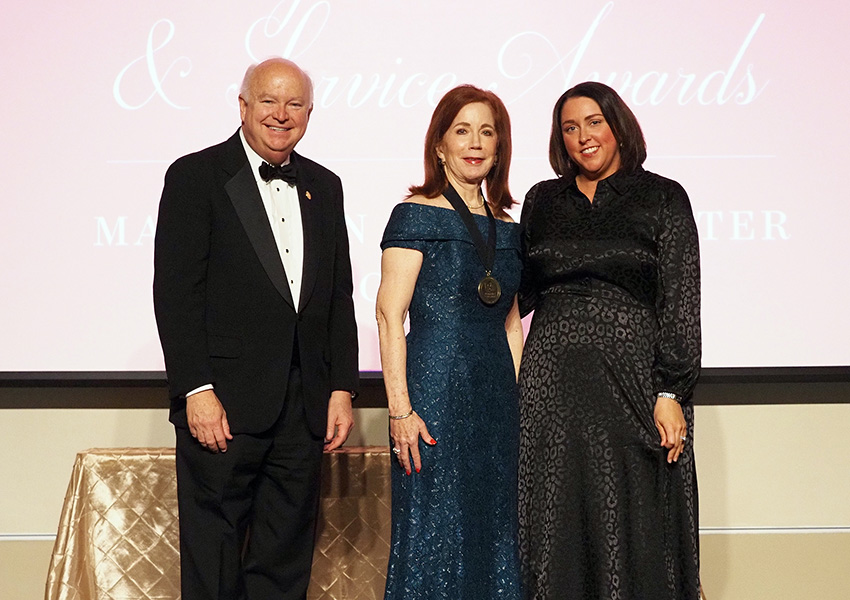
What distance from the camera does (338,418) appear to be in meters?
2.42

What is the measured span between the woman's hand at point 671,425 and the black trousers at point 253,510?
857 mm

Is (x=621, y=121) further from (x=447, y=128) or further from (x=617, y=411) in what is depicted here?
(x=617, y=411)

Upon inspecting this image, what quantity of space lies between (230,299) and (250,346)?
125 millimetres

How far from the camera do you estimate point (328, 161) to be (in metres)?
3.47

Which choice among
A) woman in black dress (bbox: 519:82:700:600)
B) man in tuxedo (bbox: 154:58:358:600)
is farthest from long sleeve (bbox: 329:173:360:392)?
woman in black dress (bbox: 519:82:700:600)

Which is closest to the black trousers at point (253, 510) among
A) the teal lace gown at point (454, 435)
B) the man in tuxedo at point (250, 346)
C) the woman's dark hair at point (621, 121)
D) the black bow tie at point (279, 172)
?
the man in tuxedo at point (250, 346)

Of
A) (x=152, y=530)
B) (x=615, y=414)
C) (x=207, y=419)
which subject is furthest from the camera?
(x=152, y=530)

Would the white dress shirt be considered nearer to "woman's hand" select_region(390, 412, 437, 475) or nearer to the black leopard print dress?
"woman's hand" select_region(390, 412, 437, 475)

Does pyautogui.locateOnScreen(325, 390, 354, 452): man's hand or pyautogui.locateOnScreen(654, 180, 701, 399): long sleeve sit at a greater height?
pyautogui.locateOnScreen(654, 180, 701, 399): long sleeve

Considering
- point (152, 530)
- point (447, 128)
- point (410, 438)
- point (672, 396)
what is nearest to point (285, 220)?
point (447, 128)

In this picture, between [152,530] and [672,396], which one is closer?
[672,396]

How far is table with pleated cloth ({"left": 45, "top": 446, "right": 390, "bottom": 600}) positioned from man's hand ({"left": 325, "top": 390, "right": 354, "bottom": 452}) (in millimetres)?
688

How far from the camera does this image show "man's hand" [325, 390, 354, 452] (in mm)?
2418

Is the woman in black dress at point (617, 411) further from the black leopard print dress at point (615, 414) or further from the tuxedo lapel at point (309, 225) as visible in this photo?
the tuxedo lapel at point (309, 225)
